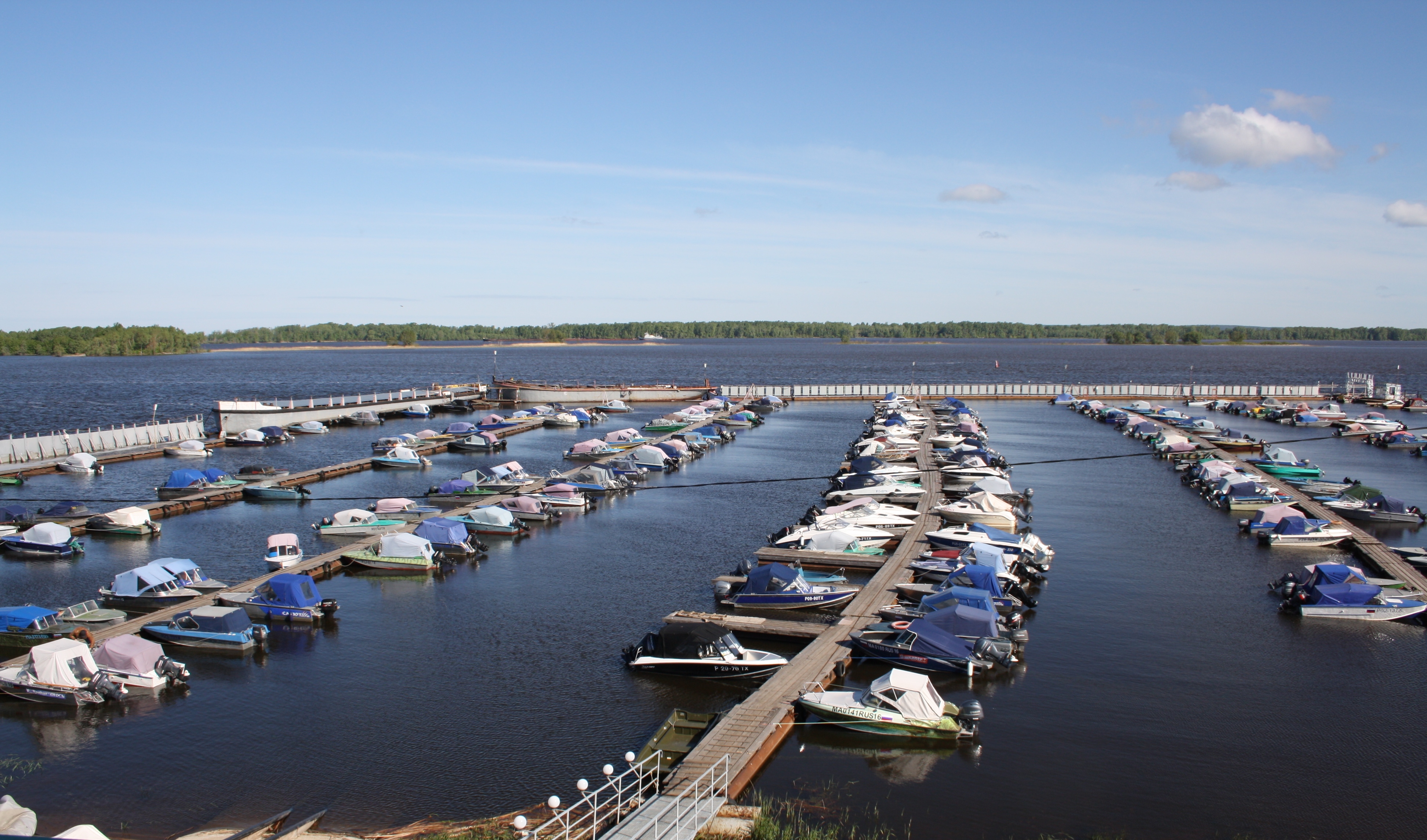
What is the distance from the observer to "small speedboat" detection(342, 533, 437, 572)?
137ft

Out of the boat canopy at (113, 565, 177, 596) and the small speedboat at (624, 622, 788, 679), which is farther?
the boat canopy at (113, 565, 177, 596)

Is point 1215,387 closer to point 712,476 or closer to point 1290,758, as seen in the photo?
point 712,476

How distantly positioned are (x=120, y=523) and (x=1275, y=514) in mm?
57304

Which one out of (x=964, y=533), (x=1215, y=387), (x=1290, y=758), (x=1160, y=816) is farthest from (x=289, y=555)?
(x=1215, y=387)

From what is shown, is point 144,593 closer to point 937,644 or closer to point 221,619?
point 221,619

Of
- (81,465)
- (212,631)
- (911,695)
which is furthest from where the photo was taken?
(81,465)

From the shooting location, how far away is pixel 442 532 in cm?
4456

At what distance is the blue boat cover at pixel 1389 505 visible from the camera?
49625 millimetres

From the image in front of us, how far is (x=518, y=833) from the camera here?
19578 millimetres

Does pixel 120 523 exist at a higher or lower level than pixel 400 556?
higher

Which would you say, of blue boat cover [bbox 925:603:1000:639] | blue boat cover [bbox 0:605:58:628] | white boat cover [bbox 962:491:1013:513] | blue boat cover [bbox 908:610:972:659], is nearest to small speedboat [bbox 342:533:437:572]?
blue boat cover [bbox 0:605:58:628]

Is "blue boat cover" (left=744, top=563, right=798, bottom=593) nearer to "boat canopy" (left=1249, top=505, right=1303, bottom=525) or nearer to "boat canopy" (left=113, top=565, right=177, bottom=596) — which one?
"boat canopy" (left=113, top=565, right=177, bottom=596)

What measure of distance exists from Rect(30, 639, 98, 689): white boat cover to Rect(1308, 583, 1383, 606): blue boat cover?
135 ft

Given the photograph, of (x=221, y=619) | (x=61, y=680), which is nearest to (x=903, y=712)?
(x=221, y=619)
